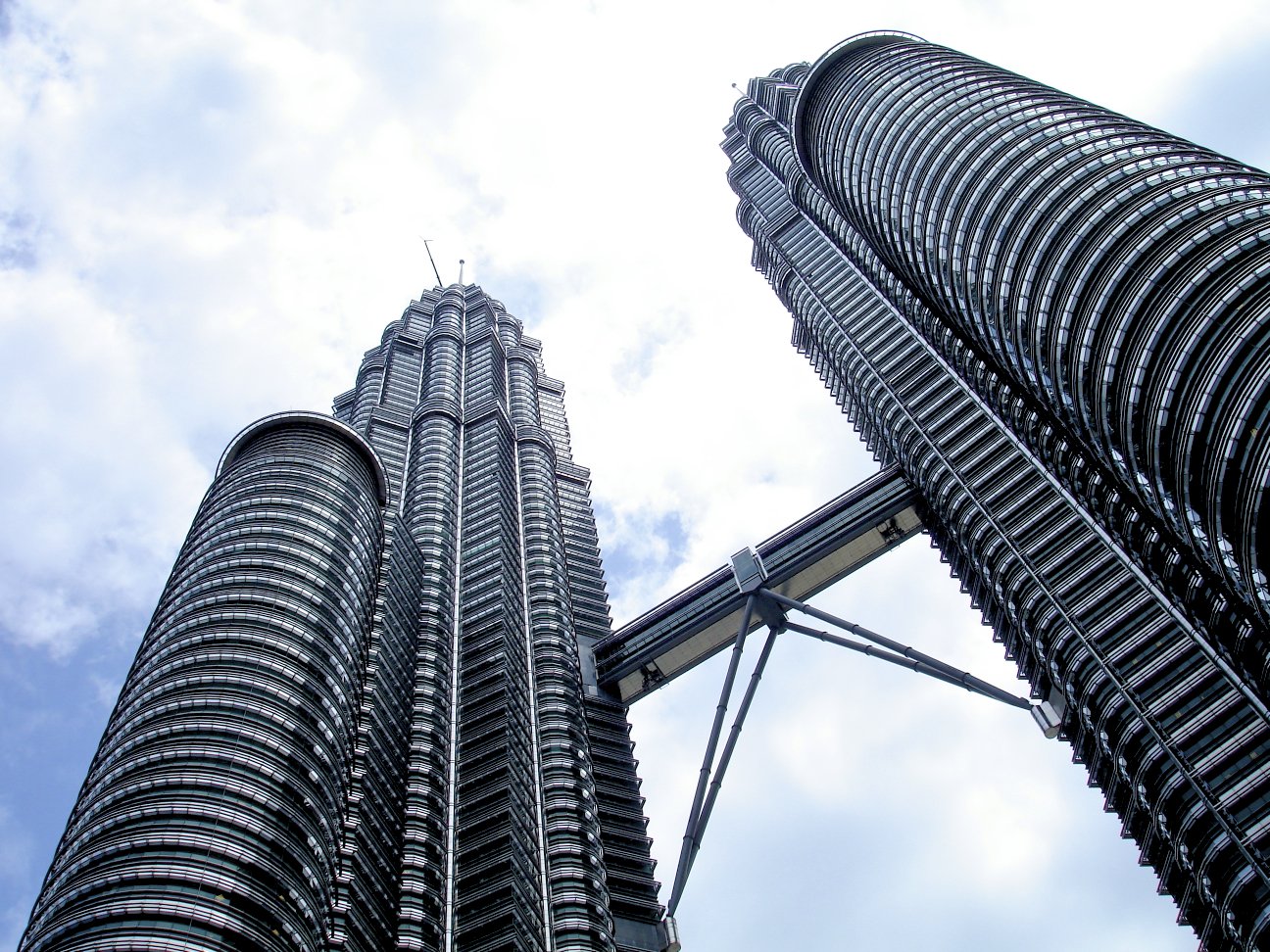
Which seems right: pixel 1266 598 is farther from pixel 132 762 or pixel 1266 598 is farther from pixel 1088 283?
pixel 132 762

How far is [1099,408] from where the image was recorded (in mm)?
54438

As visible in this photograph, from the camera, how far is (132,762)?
2416 inches

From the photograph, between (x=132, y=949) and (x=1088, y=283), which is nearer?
(x=132, y=949)

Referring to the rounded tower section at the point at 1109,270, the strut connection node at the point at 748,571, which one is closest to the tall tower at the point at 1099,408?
the rounded tower section at the point at 1109,270

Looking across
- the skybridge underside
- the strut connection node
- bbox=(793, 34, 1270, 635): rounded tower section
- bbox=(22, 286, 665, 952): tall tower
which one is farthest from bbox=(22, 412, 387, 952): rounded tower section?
bbox=(793, 34, 1270, 635): rounded tower section

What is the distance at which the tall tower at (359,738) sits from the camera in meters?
56.8

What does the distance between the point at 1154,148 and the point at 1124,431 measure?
1682 centimetres

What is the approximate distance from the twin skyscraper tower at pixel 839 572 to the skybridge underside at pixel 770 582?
5.28 ft

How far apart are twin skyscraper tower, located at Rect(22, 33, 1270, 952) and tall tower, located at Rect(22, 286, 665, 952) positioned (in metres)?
0.24

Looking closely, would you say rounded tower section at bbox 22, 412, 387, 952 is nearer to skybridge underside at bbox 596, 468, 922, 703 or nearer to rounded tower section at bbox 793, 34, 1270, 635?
skybridge underside at bbox 596, 468, 922, 703

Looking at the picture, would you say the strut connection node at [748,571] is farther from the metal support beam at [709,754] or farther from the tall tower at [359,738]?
the tall tower at [359,738]

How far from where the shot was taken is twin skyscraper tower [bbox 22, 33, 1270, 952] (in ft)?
174

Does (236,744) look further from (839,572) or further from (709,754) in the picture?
(839,572)

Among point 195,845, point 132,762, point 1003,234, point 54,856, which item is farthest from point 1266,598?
point 54,856
